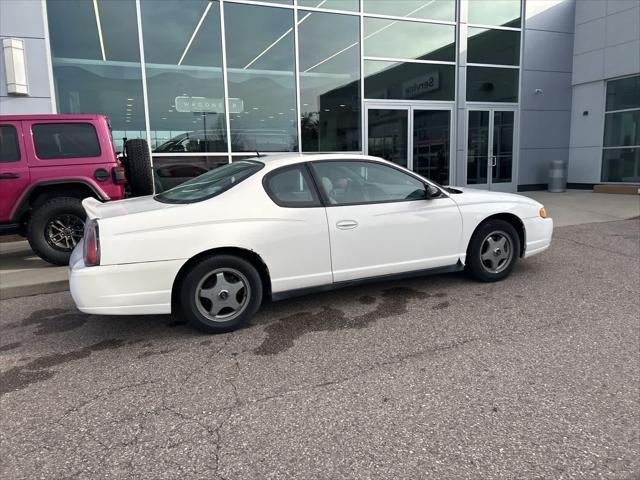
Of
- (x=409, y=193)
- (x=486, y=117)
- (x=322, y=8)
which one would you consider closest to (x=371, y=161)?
(x=409, y=193)

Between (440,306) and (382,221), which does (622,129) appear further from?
(382,221)

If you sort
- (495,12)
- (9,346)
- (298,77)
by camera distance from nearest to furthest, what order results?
(9,346) → (298,77) → (495,12)

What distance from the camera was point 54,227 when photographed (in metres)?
6.34

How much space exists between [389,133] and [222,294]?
9628 mm

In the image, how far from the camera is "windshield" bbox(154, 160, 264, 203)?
413cm

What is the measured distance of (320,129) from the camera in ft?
38.3

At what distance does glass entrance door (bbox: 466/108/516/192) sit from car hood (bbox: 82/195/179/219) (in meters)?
11.3

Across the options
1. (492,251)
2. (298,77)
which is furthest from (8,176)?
(298,77)

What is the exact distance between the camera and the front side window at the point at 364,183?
4.40 meters

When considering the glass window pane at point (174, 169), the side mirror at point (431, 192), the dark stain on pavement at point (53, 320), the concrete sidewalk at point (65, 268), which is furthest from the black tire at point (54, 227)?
the side mirror at point (431, 192)

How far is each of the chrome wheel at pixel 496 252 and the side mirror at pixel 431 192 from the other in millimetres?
821

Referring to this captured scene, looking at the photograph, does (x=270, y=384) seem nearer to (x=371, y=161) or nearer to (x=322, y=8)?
(x=371, y=161)

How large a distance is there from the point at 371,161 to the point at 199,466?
3216mm

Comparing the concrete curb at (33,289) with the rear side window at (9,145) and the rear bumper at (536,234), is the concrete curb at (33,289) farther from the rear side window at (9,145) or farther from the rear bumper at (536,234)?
the rear bumper at (536,234)
